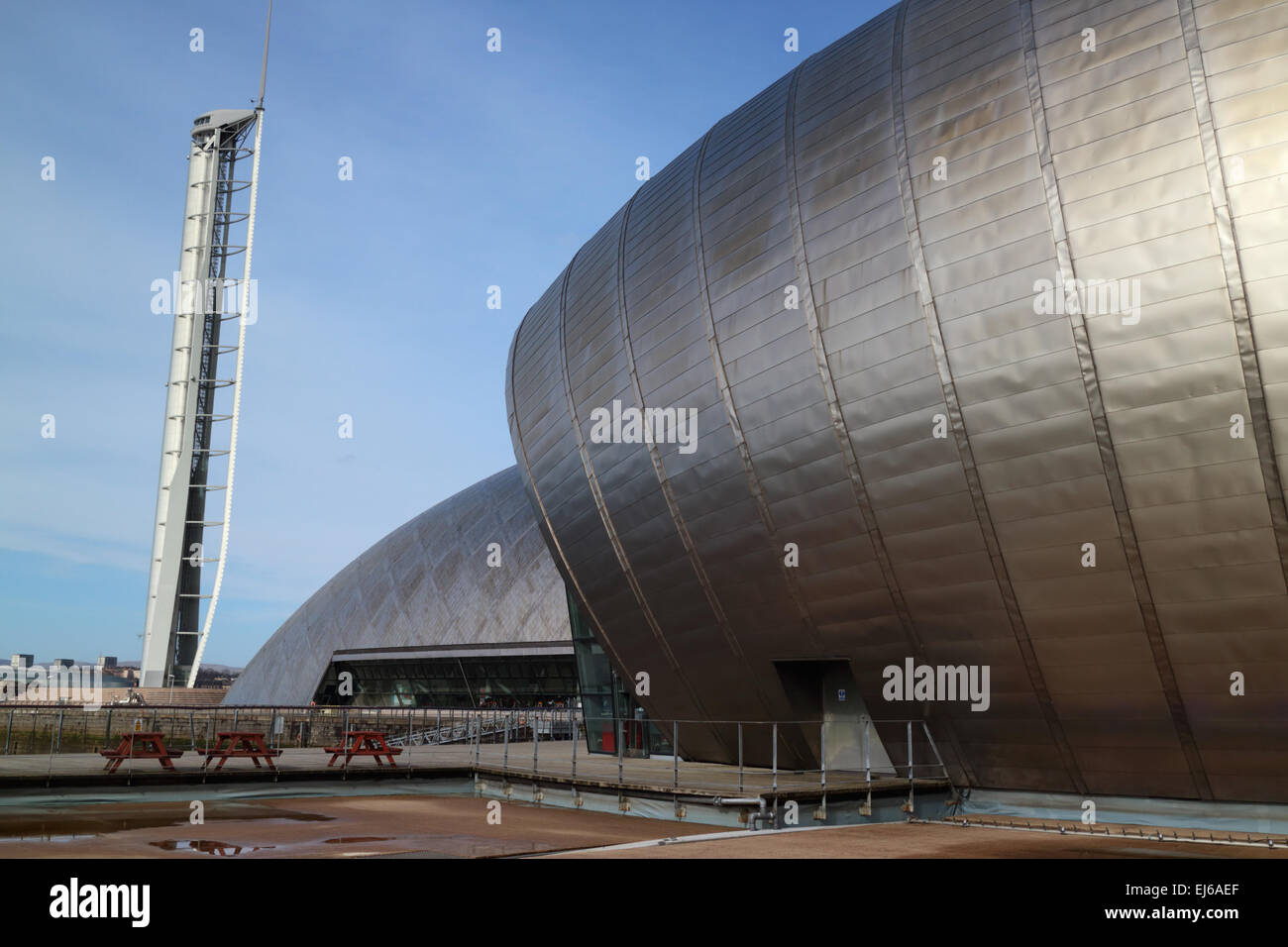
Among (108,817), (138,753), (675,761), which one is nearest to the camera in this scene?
(108,817)

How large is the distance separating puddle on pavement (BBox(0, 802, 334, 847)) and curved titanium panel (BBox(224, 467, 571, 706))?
26.3 meters

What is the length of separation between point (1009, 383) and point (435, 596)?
35234mm

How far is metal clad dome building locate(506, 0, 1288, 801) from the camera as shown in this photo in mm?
12023

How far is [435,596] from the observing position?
45.3 meters

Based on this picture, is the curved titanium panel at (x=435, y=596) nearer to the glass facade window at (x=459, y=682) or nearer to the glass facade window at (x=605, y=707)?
the glass facade window at (x=459, y=682)

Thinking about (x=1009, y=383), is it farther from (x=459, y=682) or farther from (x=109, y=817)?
(x=459, y=682)

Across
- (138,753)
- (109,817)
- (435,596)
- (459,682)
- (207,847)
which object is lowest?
(109,817)

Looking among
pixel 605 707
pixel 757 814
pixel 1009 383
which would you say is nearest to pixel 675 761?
pixel 757 814

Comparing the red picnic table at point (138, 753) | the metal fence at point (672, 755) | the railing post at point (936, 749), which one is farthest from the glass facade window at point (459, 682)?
the railing post at point (936, 749)

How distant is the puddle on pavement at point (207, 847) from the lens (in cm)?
1003

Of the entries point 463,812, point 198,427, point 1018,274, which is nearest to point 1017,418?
point 1018,274

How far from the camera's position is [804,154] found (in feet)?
54.7

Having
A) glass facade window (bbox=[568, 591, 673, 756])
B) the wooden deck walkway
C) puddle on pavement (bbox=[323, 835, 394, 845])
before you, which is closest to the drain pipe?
the wooden deck walkway

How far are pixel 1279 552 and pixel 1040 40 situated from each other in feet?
23.6
